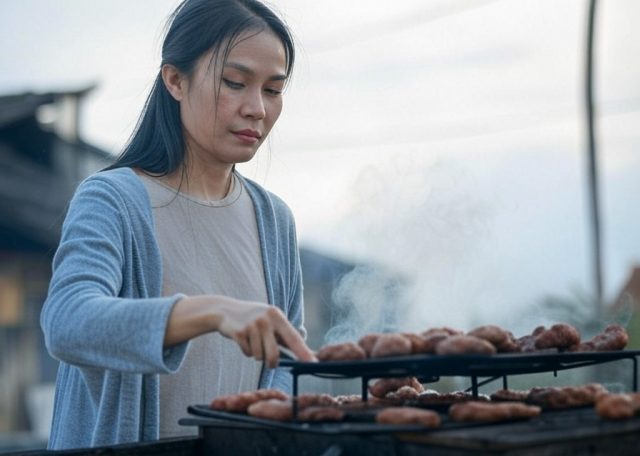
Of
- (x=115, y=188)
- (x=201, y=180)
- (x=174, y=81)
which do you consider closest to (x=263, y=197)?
(x=201, y=180)

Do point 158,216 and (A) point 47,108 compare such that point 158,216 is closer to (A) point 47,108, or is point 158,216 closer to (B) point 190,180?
(B) point 190,180

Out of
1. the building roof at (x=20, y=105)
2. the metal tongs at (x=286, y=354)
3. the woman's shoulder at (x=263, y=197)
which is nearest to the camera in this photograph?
the metal tongs at (x=286, y=354)

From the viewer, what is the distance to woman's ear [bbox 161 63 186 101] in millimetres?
3100

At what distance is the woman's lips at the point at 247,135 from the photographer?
3.00 metres

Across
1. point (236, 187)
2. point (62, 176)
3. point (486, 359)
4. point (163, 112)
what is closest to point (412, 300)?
point (236, 187)

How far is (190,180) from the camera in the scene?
3.24 metres

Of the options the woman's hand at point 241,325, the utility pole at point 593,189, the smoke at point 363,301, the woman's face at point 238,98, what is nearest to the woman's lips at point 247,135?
the woman's face at point 238,98

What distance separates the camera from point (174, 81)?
311cm

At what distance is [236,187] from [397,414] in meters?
1.53

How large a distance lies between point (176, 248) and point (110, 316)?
74 cm

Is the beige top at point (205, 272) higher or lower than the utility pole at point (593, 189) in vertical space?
lower

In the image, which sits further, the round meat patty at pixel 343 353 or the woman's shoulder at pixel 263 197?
the woman's shoulder at pixel 263 197

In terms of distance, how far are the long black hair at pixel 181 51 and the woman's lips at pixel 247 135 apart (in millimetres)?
259

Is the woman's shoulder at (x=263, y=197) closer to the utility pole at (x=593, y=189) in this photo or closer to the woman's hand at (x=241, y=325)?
the woman's hand at (x=241, y=325)
